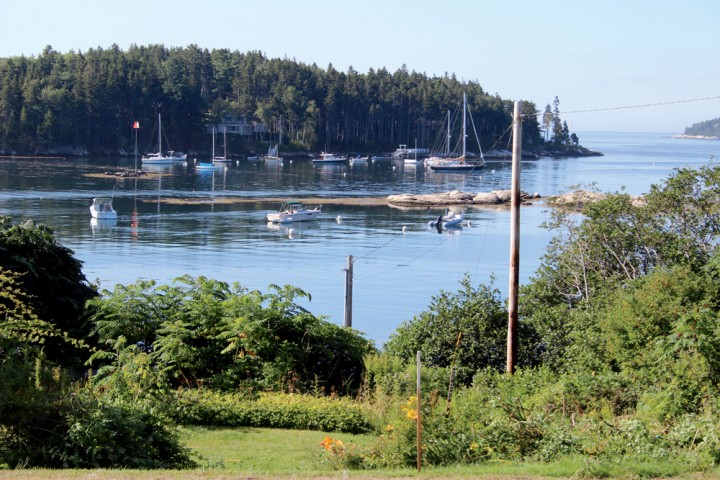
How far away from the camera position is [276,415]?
44.2 ft

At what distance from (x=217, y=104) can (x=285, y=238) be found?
10360 centimetres

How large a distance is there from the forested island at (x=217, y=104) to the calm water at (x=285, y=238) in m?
36.6

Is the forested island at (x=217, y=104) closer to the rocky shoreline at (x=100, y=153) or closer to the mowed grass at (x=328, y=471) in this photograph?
the rocky shoreline at (x=100, y=153)

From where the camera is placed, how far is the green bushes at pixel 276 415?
13.3m

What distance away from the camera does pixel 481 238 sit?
5809cm

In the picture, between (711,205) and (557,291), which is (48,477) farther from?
(711,205)

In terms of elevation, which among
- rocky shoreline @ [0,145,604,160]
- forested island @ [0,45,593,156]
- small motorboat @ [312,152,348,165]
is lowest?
small motorboat @ [312,152,348,165]

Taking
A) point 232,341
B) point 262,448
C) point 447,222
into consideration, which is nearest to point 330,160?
point 447,222

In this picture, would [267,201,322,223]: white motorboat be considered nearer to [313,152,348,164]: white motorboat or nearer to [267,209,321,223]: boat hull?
[267,209,321,223]: boat hull

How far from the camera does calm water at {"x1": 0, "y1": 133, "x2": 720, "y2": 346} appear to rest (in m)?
39.9

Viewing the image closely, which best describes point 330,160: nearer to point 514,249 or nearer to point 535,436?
point 514,249

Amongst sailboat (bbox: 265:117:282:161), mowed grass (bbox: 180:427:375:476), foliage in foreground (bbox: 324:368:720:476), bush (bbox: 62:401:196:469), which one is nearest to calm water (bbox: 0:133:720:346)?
mowed grass (bbox: 180:427:375:476)

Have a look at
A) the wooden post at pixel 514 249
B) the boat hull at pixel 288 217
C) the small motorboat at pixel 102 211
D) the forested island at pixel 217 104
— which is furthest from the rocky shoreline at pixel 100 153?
the wooden post at pixel 514 249

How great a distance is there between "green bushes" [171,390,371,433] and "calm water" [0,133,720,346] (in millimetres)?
8182
